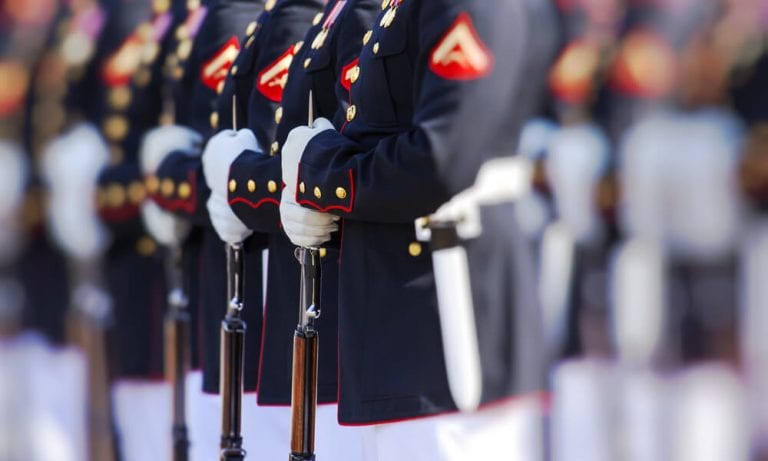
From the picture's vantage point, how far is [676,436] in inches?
140

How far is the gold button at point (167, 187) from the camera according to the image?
11.7 feet

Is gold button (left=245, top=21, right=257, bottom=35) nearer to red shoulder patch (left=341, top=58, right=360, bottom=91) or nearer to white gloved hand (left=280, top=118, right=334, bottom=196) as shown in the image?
red shoulder patch (left=341, top=58, right=360, bottom=91)

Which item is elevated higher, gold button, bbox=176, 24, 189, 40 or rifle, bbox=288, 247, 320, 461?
gold button, bbox=176, 24, 189, 40

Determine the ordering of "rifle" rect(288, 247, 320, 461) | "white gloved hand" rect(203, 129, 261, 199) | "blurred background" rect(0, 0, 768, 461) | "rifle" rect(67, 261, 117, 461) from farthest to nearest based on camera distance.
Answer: "rifle" rect(67, 261, 117, 461) < "blurred background" rect(0, 0, 768, 461) < "white gloved hand" rect(203, 129, 261, 199) < "rifle" rect(288, 247, 320, 461)

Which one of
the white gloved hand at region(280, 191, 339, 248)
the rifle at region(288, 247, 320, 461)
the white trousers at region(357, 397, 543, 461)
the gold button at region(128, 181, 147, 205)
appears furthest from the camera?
the gold button at region(128, 181, 147, 205)

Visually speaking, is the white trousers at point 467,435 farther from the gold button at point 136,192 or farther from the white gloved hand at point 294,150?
the gold button at point 136,192

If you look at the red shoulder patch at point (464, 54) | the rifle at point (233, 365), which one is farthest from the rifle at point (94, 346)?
the red shoulder patch at point (464, 54)

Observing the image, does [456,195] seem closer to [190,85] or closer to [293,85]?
[293,85]

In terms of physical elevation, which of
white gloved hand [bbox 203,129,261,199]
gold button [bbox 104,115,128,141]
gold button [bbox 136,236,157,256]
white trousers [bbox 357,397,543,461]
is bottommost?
white trousers [bbox 357,397,543,461]

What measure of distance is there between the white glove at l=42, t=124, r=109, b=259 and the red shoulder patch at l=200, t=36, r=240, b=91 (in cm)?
76

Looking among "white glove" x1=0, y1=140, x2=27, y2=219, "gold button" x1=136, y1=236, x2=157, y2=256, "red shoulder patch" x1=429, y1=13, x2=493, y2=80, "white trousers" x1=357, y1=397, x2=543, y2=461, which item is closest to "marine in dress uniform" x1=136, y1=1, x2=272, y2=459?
"gold button" x1=136, y1=236, x2=157, y2=256

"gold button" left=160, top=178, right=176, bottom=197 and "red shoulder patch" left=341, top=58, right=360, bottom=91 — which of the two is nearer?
"red shoulder patch" left=341, top=58, right=360, bottom=91

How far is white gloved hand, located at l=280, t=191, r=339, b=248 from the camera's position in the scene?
8.38 ft

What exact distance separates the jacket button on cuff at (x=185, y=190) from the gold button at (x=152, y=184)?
0.17m
